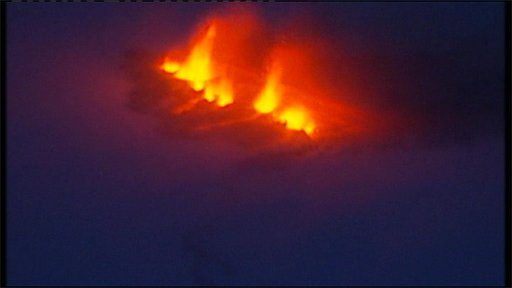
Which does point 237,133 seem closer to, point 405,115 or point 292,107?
point 292,107

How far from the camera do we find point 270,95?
14.2 feet

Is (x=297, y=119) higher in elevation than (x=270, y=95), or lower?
lower

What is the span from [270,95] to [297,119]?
0.23 m

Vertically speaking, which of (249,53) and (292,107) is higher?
(249,53)

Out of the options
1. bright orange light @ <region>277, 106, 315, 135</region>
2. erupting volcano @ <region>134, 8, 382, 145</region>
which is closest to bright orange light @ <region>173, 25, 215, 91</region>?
erupting volcano @ <region>134, 8, 382, 145</region>

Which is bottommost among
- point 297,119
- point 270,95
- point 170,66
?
point 297,119

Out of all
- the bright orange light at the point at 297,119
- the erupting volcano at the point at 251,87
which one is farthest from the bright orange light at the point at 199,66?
the bright orange light at the point at 297,119

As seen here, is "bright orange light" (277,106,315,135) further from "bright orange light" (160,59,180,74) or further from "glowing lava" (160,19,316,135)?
"bright orange light" (160,59,180,74)

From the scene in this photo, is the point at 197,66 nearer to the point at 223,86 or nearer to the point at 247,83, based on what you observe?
the point at 223,86

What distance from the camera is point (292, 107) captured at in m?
4.33

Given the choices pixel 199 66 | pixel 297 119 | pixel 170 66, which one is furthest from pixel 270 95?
pixel 170 66

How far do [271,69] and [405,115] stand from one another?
0.90m

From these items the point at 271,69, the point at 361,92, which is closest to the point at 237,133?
the point at 271,69

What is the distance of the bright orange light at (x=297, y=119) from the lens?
4312mm
